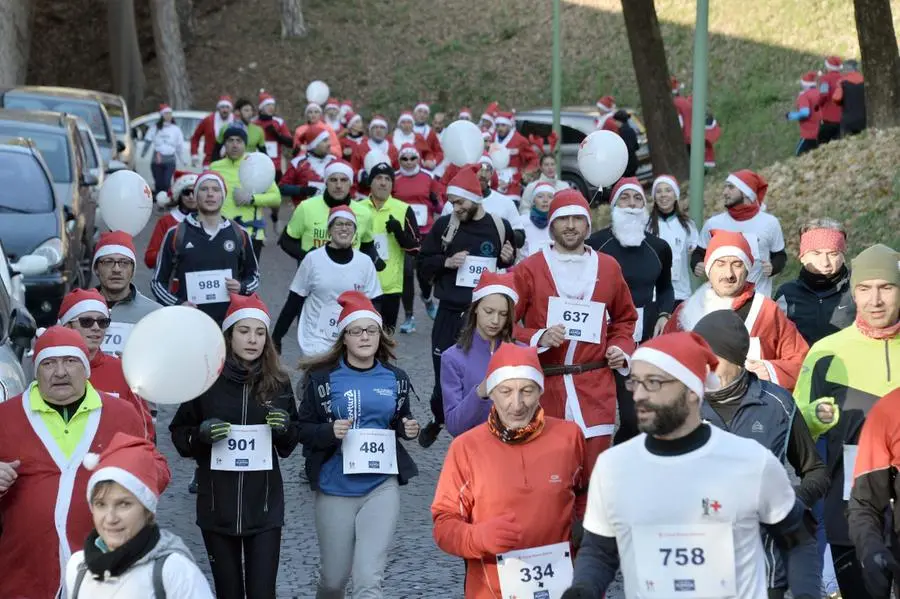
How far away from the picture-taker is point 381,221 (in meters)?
14.9

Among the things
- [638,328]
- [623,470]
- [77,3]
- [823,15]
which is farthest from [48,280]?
[77,3]

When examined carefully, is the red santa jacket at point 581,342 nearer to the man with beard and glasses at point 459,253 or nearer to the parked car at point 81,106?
the man with beard and glasses at point 459,253

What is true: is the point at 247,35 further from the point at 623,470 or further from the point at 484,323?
the point at 623,470

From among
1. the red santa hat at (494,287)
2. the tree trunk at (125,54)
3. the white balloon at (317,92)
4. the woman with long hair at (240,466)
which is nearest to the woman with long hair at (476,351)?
the red santa hat at (494,287)

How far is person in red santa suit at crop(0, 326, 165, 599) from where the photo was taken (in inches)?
252

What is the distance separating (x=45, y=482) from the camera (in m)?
6.44

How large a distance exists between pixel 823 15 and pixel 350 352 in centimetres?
3271

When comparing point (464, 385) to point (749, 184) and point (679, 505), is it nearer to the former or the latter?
point (679, 505)

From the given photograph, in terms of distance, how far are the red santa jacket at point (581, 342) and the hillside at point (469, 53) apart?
24.0 metres

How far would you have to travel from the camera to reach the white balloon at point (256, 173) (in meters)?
14.9

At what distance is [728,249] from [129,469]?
13.0 ft

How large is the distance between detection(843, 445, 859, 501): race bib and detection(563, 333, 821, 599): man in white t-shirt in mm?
1879

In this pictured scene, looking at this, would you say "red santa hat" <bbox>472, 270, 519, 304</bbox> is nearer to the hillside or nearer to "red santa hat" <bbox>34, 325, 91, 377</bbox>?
"red santa hat" <bbox>34, 325, 91, 377</bbox>

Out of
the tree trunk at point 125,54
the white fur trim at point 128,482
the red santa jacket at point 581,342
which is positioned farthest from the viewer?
the tree trunk at point 125,54
